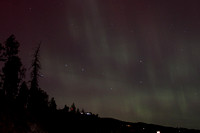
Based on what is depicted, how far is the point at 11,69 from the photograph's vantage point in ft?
124

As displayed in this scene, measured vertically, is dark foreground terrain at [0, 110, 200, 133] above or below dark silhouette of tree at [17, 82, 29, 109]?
below

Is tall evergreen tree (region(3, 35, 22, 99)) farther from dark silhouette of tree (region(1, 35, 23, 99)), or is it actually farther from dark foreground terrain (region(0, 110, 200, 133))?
dark foreground terrain (region(0, 110, 200, 133))

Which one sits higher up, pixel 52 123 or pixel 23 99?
pixel 23 99

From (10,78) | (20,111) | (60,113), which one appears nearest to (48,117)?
(60,113)

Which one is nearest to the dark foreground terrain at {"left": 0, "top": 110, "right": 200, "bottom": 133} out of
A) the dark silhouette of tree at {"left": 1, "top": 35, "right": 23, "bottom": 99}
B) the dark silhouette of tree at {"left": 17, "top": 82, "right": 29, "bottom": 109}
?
the dark silhouette of tree at {"left": 17, "top": 82, "right": 29, "bottom": 109}

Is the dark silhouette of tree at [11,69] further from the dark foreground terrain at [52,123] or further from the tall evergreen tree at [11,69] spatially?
the dark foreground terrain at [52,123]

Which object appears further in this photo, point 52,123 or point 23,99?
point 23,99

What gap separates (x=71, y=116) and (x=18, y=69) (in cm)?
1858

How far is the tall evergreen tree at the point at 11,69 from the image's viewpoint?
113ft

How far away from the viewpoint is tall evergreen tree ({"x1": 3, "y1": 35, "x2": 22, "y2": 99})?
34.4 m

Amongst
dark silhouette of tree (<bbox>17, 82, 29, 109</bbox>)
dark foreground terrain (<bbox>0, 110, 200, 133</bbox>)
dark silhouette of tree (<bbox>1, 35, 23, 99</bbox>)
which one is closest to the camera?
dark foreground terrain (<bbox>0, 110, 200, 133</bbox>)

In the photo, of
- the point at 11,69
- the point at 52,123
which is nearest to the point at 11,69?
the point at 11,69

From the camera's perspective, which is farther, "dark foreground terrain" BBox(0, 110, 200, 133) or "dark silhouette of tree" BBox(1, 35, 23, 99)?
"dark silhouette of tree" BBox(1, 35, 23, 99)

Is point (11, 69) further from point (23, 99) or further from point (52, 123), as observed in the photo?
point (52, 123)
